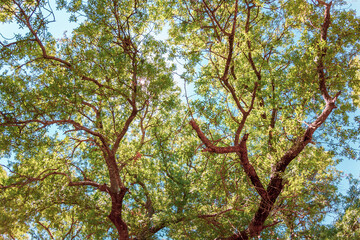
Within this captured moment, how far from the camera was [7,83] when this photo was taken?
6.79m

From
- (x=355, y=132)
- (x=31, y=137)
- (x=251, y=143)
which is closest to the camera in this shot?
(x=31, y=137)

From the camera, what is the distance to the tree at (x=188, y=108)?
272 inches

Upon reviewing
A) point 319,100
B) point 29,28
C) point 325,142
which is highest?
point 29,28

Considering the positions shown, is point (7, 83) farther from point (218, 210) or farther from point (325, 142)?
point (325, 142)

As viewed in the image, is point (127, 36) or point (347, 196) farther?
point (347, 196)

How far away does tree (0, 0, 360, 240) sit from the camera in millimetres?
6898

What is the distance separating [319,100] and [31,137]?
7.92 metres

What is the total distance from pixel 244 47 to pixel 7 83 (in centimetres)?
572

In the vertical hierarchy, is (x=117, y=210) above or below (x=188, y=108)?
below

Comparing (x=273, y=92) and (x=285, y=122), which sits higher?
(x=273, y=92)

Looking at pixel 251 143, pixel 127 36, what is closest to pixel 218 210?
pixel 251 143

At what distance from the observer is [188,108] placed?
8023 mm

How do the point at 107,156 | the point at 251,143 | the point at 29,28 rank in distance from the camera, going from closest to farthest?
1. the point at 29,28
2. the point at 107,156
3. the point at 251,143

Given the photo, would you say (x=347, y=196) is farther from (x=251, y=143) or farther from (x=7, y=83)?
(x=7, y=83)
